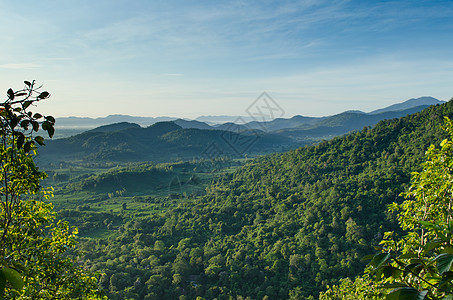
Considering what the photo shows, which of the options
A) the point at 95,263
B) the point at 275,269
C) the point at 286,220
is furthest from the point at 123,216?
the point at 275,269

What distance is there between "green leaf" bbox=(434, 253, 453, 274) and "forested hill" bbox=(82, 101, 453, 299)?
29.3 metres

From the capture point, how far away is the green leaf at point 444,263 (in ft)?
5.07

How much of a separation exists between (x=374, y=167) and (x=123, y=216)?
5978 centimetres

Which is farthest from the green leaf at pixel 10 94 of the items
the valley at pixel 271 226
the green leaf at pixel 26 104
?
the valley at pixel 271 226

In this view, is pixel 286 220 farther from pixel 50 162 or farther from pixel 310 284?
pixel 50 162

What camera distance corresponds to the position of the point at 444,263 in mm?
1590

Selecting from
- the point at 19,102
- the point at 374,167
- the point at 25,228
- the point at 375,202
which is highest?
the point at 19,102

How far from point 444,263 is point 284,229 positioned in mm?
42324

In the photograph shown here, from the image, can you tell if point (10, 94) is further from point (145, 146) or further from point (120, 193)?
point (145, 146)

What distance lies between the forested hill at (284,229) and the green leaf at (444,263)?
2930 cm

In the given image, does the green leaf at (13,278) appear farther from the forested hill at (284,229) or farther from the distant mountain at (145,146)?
the distant mountain at (145,146)

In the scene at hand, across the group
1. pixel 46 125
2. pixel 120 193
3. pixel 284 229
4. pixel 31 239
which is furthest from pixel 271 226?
pixel 120 193

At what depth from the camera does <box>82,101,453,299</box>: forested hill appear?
29891 mm

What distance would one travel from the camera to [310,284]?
29.3m
